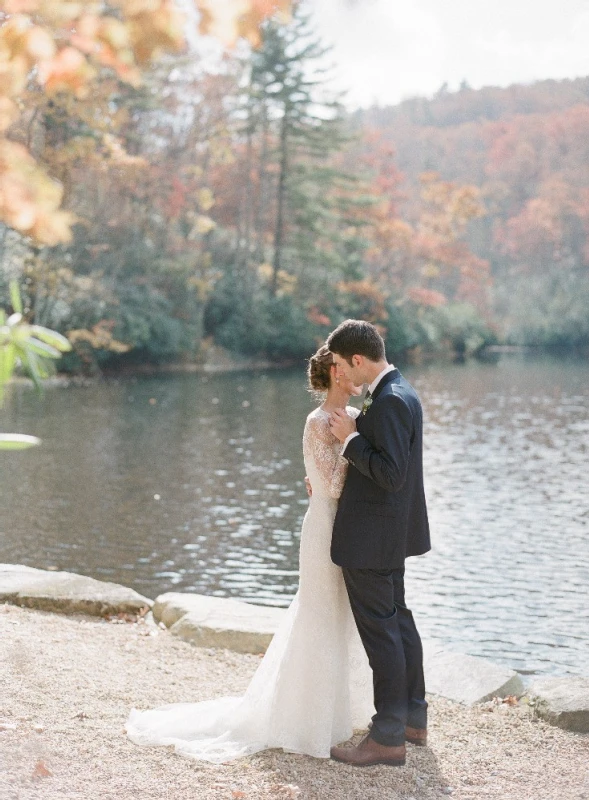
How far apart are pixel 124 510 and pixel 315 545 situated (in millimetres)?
8476

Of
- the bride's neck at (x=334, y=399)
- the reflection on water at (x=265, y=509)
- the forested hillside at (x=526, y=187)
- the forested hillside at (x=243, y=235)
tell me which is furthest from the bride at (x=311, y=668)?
the forested hillside at (x=526, y=187)

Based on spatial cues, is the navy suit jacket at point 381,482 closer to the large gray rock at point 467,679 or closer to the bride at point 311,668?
the bride at point 311,668

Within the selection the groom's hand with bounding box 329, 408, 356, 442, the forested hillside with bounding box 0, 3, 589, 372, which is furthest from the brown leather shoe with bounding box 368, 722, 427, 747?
the forested hillside with bounding box 0, 3, 589, 372

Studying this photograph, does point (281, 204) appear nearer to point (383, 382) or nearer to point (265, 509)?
point (265, 509)

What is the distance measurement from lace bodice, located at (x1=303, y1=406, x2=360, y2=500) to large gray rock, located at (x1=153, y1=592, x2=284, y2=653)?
240cm

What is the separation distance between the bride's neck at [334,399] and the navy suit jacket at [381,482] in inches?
5.0

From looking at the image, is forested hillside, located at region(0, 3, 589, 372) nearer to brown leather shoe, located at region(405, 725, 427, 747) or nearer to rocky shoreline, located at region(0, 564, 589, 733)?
rocky shoreline, located at region(0, 564, 589, 733)

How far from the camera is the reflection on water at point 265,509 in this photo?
9211 millimetres

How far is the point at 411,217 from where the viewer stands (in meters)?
65.1

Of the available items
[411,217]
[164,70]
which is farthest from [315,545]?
[411,217]

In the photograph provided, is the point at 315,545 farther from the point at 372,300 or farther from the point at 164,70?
the point at 372,300

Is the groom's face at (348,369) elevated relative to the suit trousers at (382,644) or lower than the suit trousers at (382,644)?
elevated

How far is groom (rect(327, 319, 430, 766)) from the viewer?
4.11 meters

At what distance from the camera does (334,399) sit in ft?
14.1
